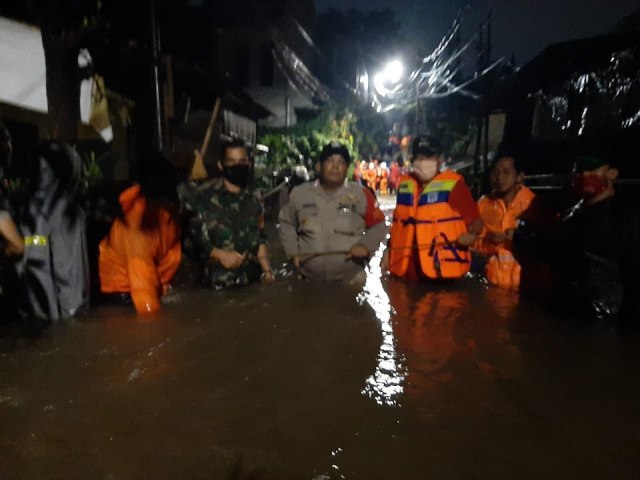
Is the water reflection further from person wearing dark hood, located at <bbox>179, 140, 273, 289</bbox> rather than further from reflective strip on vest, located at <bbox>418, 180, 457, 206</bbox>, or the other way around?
person wearing dark hood, located at <bbox>179, 140, 273, 289</bbox>

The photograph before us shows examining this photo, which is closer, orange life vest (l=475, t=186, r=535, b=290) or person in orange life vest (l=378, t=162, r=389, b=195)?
orange life vest (l=475, t=186, r=535, b=290)

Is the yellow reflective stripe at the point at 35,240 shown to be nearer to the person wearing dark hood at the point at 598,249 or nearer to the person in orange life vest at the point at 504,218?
the person in orange life vest at the point at 504,218

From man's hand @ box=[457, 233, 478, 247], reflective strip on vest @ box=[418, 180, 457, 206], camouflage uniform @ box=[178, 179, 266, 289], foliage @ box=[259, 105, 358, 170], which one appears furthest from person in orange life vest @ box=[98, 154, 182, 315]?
foliage @ box=[259, 105, 358, 170]

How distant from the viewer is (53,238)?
13.2 ft

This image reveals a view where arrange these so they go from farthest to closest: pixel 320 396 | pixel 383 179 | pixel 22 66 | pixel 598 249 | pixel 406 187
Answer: pixel 383 179, pixel 22 66, pixel 406 187, pixel 598 249, pixel 320 396

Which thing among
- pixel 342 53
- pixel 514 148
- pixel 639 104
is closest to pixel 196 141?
pixel 514 148

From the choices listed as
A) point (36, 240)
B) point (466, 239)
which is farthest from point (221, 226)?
point (466, 239)

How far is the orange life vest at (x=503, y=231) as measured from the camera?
4.98 m

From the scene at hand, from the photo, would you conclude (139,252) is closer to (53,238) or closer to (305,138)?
(53,238)

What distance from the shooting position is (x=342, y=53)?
3189 cm

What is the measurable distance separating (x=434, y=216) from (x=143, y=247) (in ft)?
9.05

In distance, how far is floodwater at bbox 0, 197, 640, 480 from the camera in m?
2.11

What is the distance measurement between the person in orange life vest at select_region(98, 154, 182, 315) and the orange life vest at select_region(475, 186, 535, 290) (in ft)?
Answer: 11.0

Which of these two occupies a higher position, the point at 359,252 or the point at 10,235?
the point at 10,235
